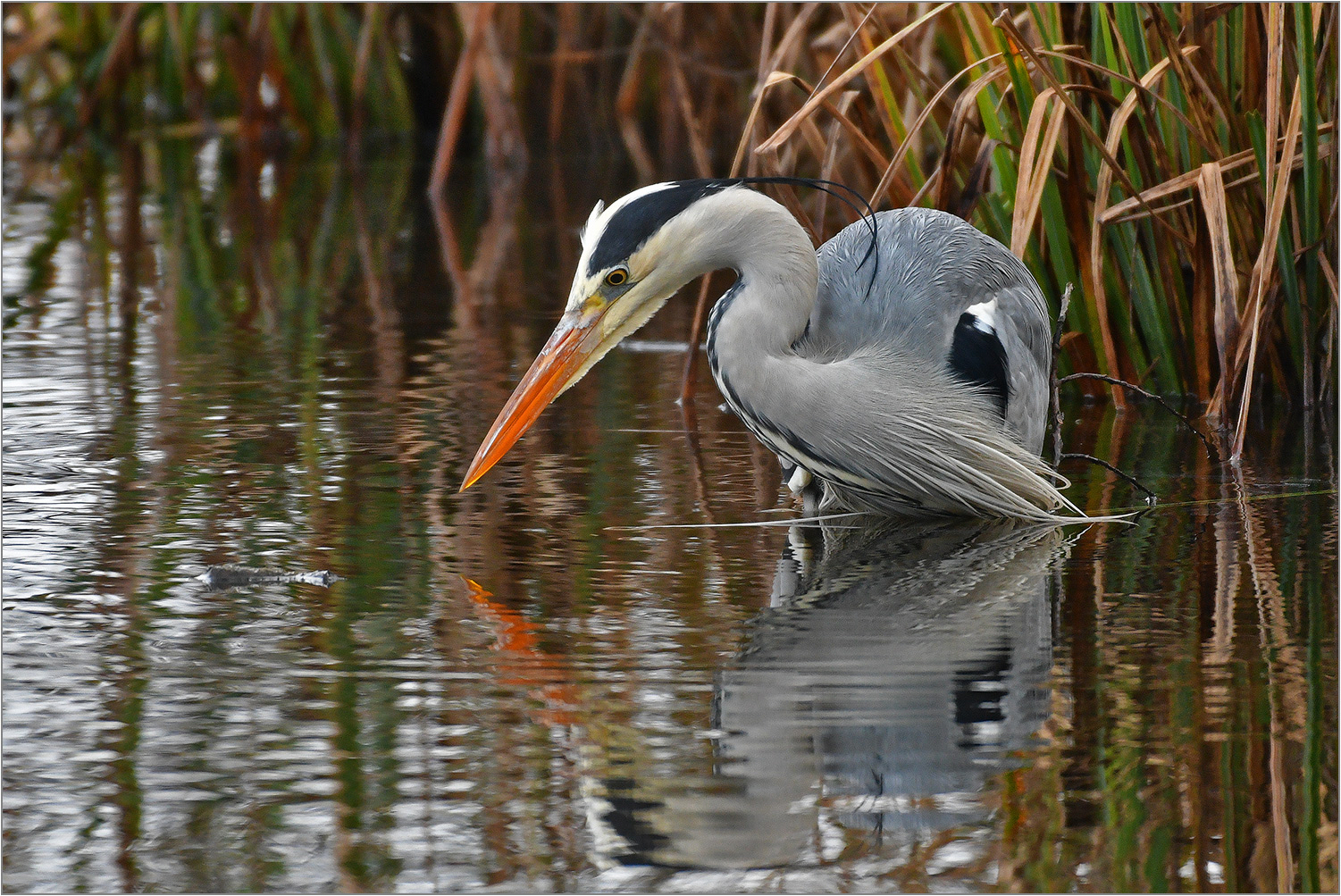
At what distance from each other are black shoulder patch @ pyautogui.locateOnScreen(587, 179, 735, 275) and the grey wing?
552mm

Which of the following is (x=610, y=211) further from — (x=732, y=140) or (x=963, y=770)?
(x=732, y=140)

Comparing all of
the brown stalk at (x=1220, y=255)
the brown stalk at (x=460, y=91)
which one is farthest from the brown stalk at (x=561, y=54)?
the brown stalk at (x=1220, y=255)

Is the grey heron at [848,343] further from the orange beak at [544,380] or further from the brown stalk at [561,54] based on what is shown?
the brown stalk at [561,54]

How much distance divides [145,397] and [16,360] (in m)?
0.80

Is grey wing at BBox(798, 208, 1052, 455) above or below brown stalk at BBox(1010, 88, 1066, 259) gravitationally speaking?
below

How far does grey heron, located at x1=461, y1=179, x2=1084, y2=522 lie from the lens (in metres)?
4.34

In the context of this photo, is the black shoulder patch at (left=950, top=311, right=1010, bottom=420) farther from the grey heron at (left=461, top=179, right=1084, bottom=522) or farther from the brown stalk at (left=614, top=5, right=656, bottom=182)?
the brown stalk at (left=614, top=5, right=656, bottom=182)

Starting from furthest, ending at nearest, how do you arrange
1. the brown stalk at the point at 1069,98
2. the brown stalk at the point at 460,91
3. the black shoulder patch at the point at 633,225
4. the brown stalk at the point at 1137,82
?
1. the brown stalk at the point at 460,91
2. the brown stalk at the point at 1137,82
3. the brown stalk at the point at 1069,98
4. the black shoulder patch at the point at 633,225

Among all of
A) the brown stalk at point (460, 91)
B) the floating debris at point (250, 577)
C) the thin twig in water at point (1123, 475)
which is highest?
the brown stalk at point (460, 91)

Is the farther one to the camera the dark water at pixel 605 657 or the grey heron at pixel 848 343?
the grey heron at pixel 848 343

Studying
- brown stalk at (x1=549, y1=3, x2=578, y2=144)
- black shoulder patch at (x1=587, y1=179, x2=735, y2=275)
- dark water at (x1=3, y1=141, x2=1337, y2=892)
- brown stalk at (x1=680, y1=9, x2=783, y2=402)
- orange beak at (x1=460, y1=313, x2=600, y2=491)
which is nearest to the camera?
dark water at (x1=3, y1=141, x2=1337, y2=892)

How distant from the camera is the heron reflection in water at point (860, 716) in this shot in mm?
2742

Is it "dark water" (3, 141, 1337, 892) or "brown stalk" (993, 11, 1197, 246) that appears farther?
"brown stalk" (993, 11, 1197, 246)

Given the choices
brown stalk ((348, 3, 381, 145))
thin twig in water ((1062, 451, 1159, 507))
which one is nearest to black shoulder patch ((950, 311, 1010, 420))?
thin twig in water ((1062, 451, 1159, 507))
